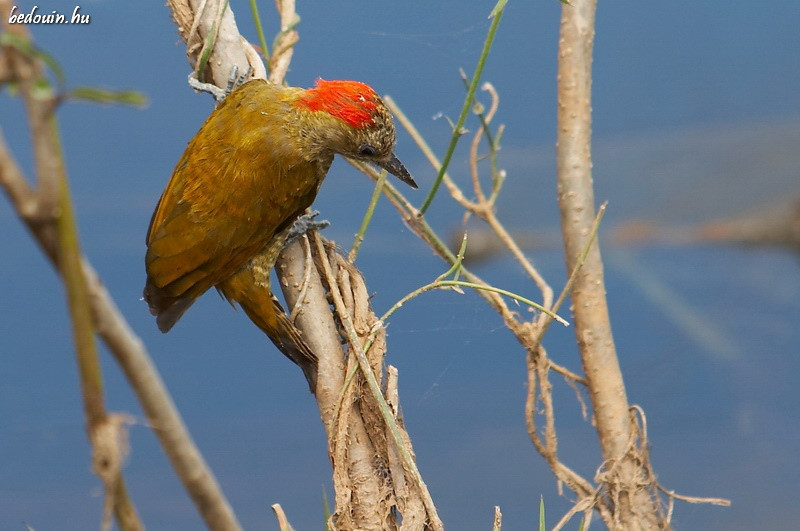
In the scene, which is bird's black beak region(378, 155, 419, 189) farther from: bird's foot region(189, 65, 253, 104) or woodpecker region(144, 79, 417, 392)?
bird's foot region(189, 65, 253, 104)

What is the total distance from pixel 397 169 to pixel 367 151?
0.14ft

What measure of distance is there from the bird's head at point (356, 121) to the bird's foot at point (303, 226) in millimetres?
90

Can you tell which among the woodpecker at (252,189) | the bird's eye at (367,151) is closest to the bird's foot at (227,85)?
the woodpecker at (252,189)

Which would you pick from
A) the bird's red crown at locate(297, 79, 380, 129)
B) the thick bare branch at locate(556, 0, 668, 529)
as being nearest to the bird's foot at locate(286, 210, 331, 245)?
the bird's red crown at locate(297, 79, 380, 129)

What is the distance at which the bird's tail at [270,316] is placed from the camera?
2.97 ft

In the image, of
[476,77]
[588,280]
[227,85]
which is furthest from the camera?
[588,280]

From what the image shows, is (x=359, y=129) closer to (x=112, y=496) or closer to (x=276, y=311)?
(x=276, y=311)

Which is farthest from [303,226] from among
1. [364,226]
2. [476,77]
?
[476,77]

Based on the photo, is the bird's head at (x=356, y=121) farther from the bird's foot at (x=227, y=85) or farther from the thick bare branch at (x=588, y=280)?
the thick bare branch at (x=588, y=280)

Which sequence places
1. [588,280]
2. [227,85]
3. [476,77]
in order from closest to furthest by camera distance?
[476,77]
[227,85]
[588,280]

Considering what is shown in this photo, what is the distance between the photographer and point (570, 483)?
45.5 inches

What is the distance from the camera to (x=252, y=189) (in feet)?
3.18

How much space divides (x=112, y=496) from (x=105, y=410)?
0.13 ft

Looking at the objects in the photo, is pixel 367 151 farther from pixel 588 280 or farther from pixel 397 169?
pixel 588 280
